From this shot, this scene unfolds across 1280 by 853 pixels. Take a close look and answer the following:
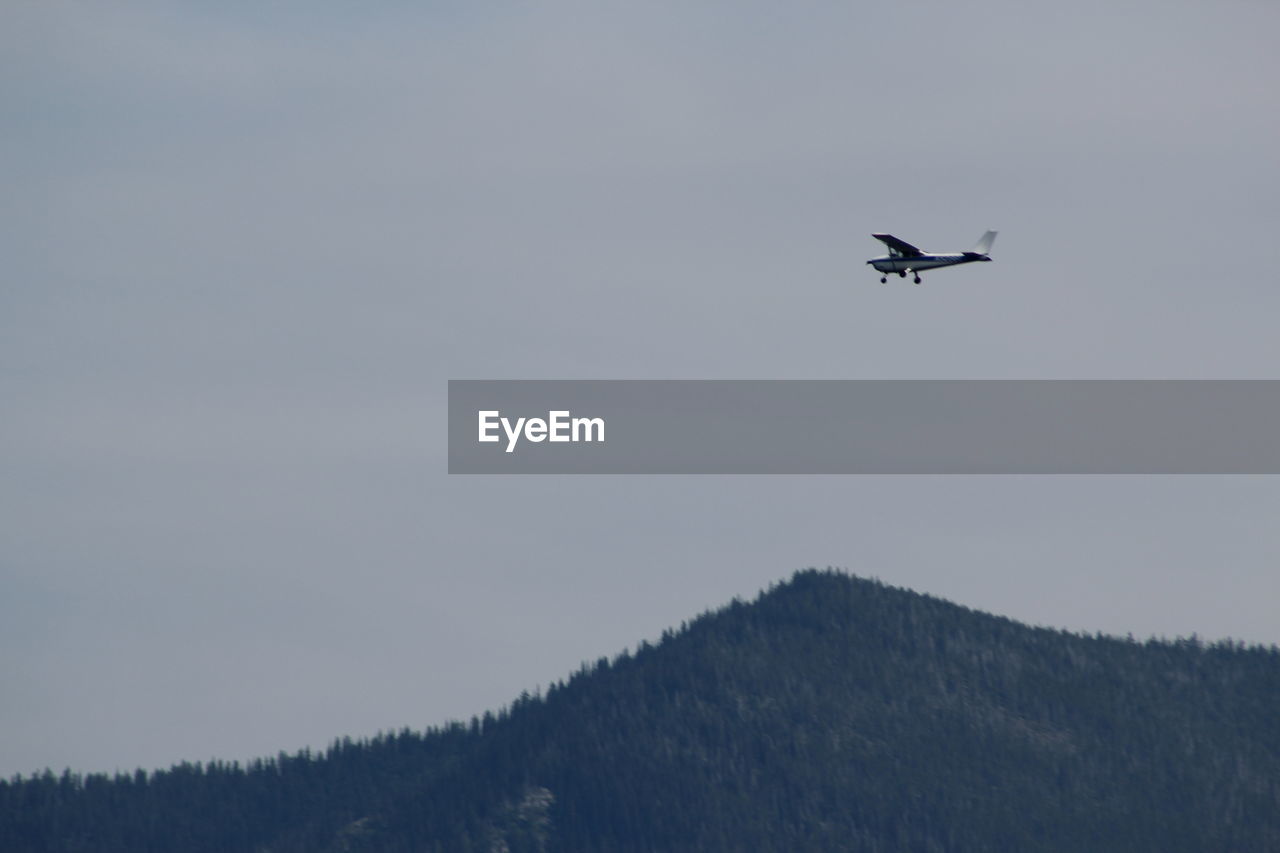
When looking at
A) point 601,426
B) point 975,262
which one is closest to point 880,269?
point 975,262

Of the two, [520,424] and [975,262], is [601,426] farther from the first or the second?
[975,262]

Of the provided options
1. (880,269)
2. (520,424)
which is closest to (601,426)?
(520,424)

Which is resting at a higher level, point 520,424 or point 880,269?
point 880,269
